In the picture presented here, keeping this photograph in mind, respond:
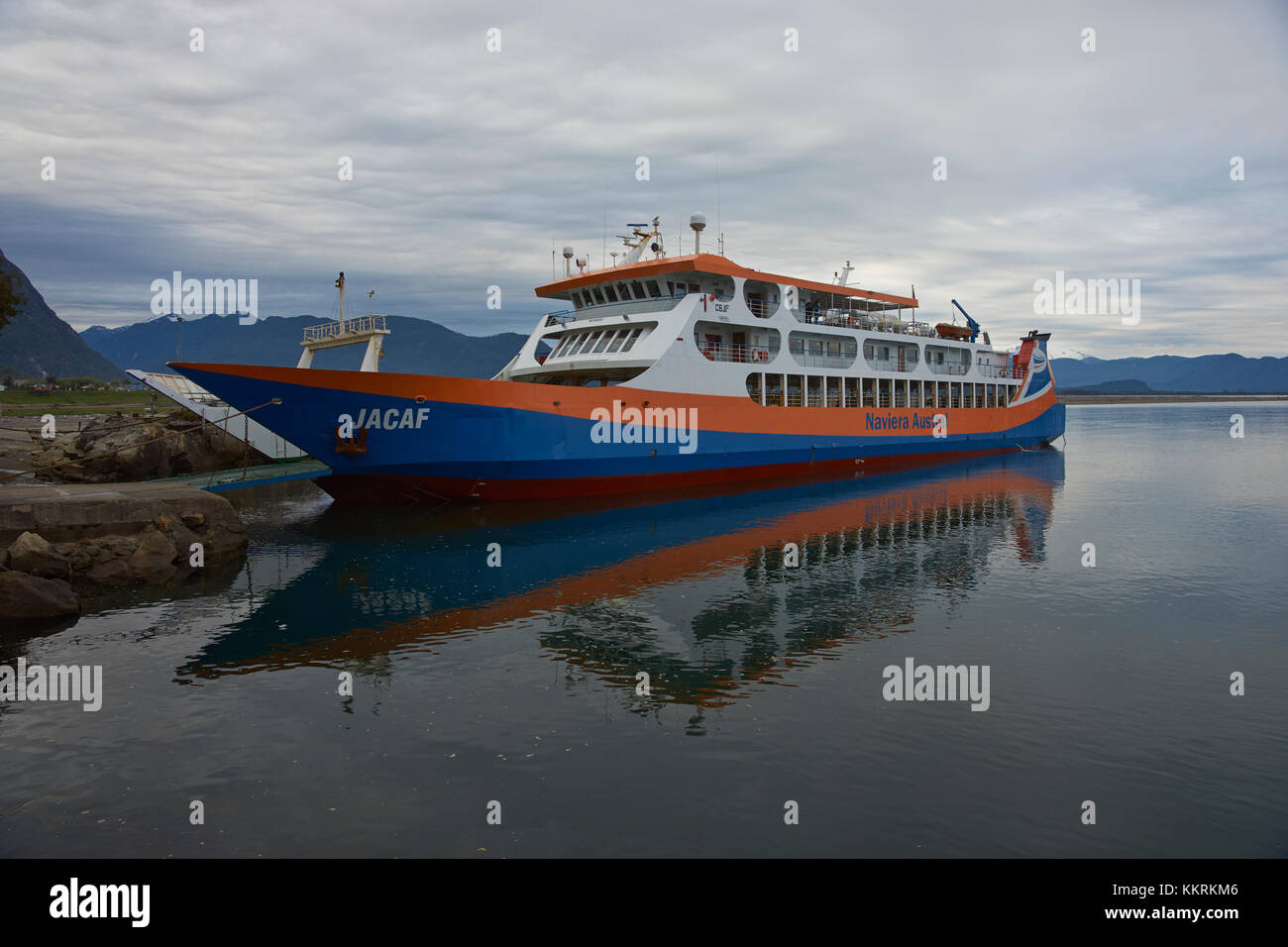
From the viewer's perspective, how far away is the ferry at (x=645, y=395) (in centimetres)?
2127

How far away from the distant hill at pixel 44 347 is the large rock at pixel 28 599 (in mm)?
189697

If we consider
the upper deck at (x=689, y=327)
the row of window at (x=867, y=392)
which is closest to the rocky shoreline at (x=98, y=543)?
the upper deck at (x=689, y=327)

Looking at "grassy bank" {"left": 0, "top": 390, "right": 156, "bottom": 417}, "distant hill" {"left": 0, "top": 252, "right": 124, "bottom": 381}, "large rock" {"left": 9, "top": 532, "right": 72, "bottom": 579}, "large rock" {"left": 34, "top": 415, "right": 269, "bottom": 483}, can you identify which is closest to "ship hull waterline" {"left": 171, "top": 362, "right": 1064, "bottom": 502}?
"large rock" {"left": 9, "top": 532, "right": 72, "bottom": 579}

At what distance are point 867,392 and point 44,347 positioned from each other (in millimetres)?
210178

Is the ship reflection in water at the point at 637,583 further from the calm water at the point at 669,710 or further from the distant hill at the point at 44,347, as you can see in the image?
the distant hill at the point at 44,347

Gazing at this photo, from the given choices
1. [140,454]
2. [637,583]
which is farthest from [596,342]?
[140,454]

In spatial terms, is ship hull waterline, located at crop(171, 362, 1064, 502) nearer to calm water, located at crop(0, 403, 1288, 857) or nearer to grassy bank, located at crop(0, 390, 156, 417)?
calm water, located at crop(0, 403, 1288, 857)

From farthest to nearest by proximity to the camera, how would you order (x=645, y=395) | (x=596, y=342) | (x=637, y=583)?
(x=596, y=342)
(x=645, y=395)
(x=637, y=583)

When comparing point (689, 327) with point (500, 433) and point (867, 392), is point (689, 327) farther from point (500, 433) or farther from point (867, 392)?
point (867, 392)

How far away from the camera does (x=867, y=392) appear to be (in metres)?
35.6

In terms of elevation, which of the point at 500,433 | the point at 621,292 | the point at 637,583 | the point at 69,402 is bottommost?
the point at 637,583
